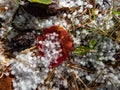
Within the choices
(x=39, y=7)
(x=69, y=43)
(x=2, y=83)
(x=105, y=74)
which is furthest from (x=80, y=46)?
(x=2, y=83)

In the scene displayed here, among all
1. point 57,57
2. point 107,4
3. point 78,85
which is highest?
point 107,4

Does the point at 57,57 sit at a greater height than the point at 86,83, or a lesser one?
greater

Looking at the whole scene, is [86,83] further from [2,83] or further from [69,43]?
[2,83]

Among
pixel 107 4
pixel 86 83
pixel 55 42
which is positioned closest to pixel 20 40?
pixel 55 42

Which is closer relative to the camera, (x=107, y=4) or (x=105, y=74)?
(x=105, y=74)
